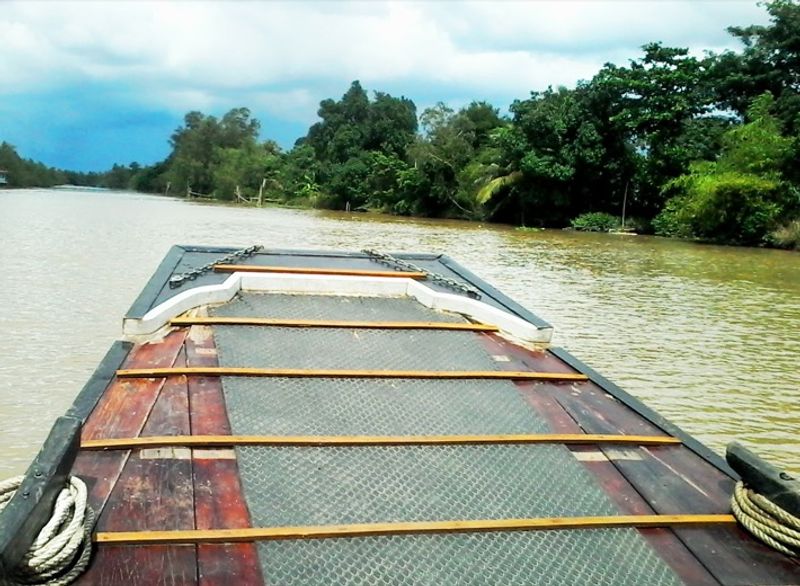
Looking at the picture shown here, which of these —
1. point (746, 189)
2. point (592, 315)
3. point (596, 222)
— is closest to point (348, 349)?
point (592, 315)

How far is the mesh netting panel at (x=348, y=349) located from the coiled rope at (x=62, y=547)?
1.11 meters

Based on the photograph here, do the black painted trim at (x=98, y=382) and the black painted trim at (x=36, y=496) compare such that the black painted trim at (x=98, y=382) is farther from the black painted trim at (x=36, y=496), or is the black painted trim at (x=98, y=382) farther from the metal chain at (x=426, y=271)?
the metal chain at (x=426, y=271)

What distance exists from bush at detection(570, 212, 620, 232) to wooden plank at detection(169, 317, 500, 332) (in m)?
22.5

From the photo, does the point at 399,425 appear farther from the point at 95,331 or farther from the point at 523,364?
the point at 95,331

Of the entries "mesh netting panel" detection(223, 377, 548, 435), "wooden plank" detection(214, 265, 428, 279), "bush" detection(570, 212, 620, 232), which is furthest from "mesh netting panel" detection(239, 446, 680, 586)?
"bush" detection(570, 212, 620, 232)

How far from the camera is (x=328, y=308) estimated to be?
349 cm

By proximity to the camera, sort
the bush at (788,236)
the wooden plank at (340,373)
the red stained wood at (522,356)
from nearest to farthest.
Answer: the wooden plank at (340,373), the red stained wood at (522,356), the bush at (788,236)

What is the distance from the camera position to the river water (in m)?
4.61

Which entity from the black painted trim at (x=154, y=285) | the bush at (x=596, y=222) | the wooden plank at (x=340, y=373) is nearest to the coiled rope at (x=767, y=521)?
the wooden plank at (x=340, y=373)

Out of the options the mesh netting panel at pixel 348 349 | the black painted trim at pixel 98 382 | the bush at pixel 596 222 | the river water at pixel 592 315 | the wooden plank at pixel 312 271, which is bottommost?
the river water at pixel 592 315

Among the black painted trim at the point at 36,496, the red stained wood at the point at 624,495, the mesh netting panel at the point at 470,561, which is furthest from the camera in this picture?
the red stained wood at the point at 624,495

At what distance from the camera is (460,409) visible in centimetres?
252

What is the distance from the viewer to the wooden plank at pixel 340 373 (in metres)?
2.56

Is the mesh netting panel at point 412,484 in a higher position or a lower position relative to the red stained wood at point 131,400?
lower
